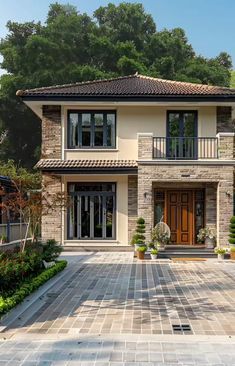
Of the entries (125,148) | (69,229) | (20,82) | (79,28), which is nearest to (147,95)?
(125,148)

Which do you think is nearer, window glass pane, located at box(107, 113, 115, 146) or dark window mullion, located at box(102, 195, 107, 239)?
dark window mullion, located at box(102, 195, 107, 239)

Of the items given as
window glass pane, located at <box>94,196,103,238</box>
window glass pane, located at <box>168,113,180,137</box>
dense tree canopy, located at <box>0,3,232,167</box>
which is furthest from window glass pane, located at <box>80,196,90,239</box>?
dense tree canopy, located at <box>0,3,232,167</box>

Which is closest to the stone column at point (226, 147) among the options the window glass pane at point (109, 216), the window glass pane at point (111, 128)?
the window glass pane at point (111, 128)

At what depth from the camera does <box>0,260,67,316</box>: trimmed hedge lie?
669 cm

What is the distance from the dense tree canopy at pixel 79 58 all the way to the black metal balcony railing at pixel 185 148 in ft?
43.1

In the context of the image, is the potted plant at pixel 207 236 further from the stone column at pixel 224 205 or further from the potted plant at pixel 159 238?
the potted plant at pixel 159 238

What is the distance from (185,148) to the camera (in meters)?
16.8

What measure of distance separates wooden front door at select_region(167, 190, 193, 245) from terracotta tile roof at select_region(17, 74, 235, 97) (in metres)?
4.12

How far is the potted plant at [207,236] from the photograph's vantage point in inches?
622

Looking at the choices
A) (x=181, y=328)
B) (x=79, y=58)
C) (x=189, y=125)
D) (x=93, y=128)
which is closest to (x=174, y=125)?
(x=189, y=125)

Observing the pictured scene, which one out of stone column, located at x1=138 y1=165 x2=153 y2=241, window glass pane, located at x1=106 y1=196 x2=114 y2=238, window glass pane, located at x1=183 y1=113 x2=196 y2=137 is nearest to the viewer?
stone column, located at x1=138 y1=165 x2=153 y2=241

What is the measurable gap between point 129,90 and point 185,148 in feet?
11.1

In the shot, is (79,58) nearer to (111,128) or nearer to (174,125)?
A: (111,128)

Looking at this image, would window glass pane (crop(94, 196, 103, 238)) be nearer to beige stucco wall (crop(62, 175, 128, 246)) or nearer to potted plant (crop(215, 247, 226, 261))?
beige stucco wall (crop(62, 175, 128, 246))
